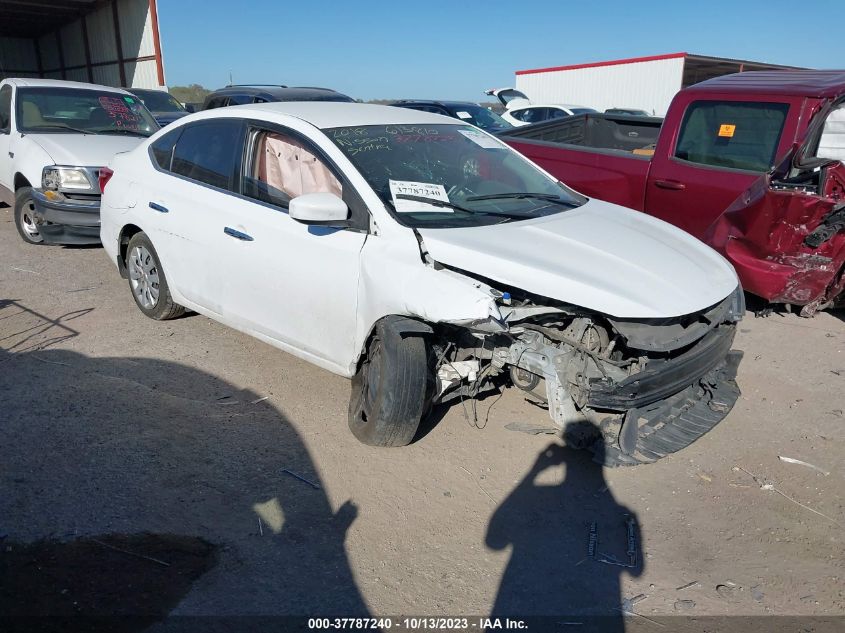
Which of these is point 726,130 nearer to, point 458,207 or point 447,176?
point 447,176

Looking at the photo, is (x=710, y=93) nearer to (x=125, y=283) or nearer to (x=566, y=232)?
(x=566, y=232)

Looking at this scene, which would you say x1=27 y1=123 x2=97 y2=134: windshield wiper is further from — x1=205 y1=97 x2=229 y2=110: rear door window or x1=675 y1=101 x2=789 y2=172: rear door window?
x1=675 y1=101 x2=789 y2=172: rear door window

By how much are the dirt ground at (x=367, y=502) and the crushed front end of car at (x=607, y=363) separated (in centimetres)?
26

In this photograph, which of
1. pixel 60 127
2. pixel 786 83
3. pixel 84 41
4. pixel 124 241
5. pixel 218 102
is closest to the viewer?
pixel 124 241

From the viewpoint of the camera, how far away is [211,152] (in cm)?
483

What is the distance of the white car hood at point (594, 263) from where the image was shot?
3363 mm

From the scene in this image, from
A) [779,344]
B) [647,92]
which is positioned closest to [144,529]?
[779,344]

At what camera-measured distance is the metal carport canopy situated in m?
20.3

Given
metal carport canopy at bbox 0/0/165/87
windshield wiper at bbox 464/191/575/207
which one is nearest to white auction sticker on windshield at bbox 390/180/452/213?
windshield wiper at bbox 464/191/575/207

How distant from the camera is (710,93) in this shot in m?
6.12

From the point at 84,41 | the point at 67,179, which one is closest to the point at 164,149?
the point at 67,179

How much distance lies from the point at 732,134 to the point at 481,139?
2.40 metres

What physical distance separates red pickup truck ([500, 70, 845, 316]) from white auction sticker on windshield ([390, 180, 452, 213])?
261 centimetres

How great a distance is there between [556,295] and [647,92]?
25059mm
